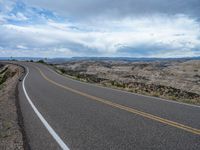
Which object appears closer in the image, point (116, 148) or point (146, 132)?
point (116, 148)

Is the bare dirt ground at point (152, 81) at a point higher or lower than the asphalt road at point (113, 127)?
lower

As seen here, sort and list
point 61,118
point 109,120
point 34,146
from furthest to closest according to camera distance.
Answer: point 61,118
point 109,120
point 34,146

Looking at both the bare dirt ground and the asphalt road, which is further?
the bare dirt ground

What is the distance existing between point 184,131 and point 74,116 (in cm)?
415

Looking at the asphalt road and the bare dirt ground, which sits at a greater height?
the asphalt road

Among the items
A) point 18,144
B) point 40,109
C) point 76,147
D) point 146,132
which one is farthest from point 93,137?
point 40,109

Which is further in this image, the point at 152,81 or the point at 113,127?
the point at 152,81

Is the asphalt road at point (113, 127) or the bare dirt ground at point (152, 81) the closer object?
the asphalt road at point (113, 127)

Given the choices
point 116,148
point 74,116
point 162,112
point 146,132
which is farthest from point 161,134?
point 74,116

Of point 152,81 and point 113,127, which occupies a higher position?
point 113,127

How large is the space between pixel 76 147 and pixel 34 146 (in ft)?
3.60

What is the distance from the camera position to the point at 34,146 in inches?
264

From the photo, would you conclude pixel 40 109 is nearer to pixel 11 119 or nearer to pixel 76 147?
pixel 11 119

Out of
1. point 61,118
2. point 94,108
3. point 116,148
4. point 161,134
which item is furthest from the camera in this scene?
point 94,108
